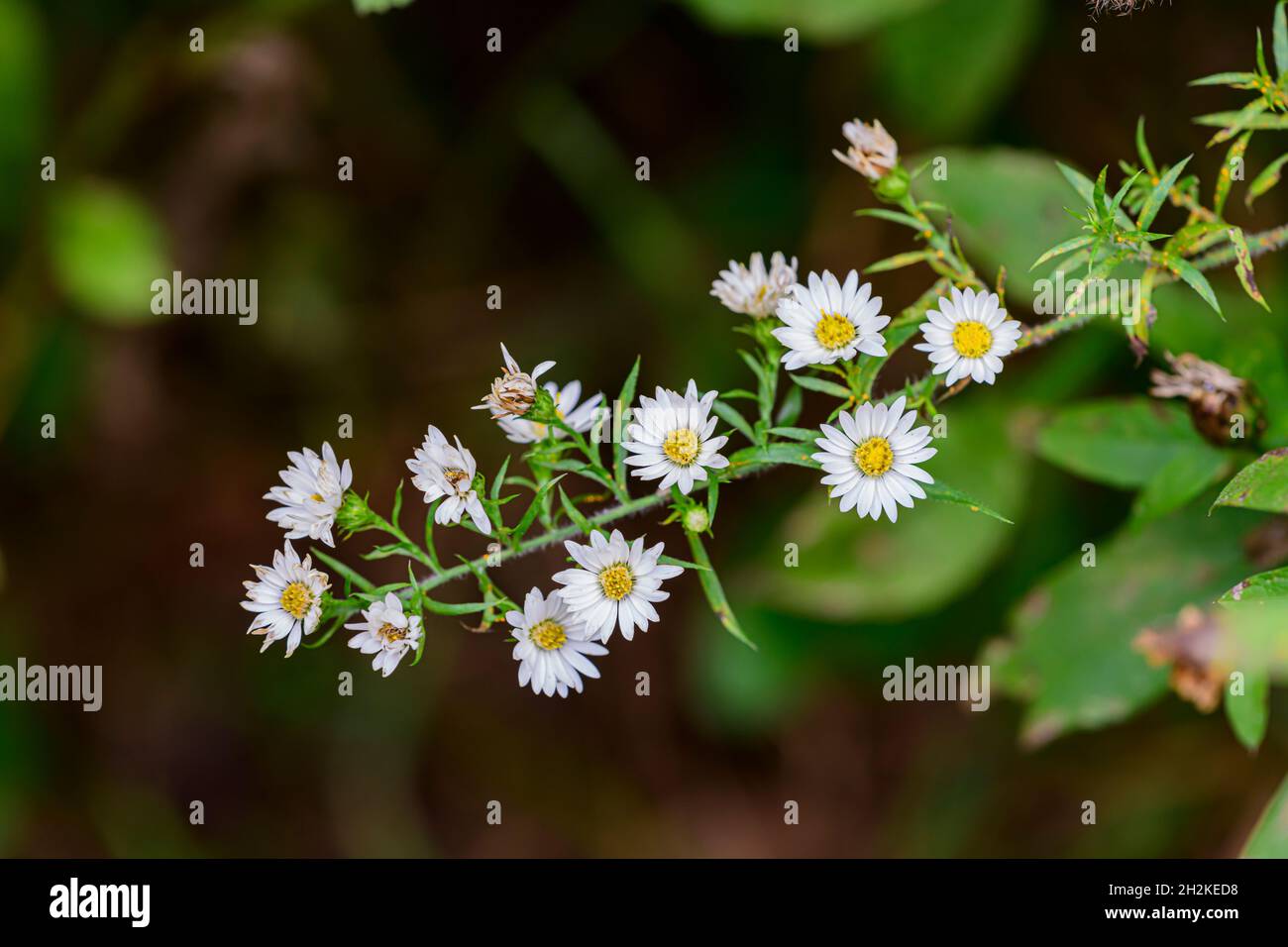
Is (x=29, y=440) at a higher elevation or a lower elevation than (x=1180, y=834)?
higher

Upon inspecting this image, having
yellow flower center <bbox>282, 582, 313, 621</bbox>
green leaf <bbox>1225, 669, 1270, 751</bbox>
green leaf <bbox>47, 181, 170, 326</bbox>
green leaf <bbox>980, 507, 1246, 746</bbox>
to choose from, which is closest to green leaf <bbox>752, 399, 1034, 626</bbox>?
green leaf <bbox>980, 507, 1246, 746</bbox>

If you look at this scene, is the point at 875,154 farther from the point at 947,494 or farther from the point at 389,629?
the point at 389,629

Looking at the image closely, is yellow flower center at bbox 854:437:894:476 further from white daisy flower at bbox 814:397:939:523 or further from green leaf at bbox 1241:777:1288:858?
green leaf at bbox 1241:777:1288:858

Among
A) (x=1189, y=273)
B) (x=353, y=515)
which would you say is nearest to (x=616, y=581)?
(x=353, y=515)

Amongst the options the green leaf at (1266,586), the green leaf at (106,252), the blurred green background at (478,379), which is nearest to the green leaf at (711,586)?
the green leaf at (1266,586)
